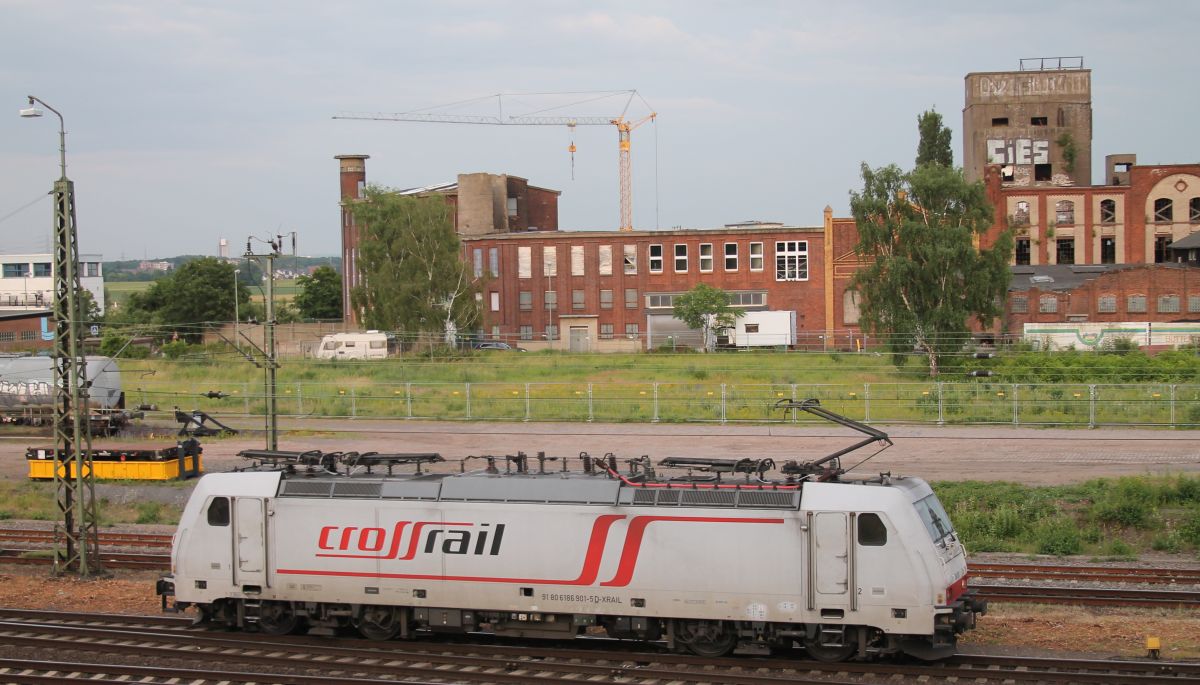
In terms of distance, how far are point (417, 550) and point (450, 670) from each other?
76.2 inches

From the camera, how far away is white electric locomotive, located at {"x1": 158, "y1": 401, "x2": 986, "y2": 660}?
14984 millimetres

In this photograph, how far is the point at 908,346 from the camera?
184 feet

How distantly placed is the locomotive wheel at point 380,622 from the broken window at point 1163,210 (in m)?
74.6

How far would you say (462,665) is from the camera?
1612cm

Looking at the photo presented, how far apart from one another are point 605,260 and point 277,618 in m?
63.3

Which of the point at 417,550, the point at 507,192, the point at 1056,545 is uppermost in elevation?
the point at 507,192

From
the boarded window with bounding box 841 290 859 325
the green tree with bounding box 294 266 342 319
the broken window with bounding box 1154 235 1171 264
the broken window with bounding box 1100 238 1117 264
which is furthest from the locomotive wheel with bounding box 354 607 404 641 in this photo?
the green tree with bounding box 294 266 342 319

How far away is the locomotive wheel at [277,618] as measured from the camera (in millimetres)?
17625

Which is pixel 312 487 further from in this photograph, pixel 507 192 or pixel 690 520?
pixel 507 192

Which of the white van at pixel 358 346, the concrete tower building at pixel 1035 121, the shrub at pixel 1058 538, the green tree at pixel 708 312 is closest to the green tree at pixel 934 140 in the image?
Result: the concrete tower building at pixel 1035 121

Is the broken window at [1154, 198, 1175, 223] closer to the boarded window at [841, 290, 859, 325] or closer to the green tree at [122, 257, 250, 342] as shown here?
the boarded window at [841, 290, 859, 325]

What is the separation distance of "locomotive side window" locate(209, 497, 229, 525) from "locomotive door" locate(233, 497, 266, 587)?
197mm

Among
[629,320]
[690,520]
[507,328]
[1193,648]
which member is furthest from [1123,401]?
[507,328]

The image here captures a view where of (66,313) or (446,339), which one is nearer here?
(66,313)
